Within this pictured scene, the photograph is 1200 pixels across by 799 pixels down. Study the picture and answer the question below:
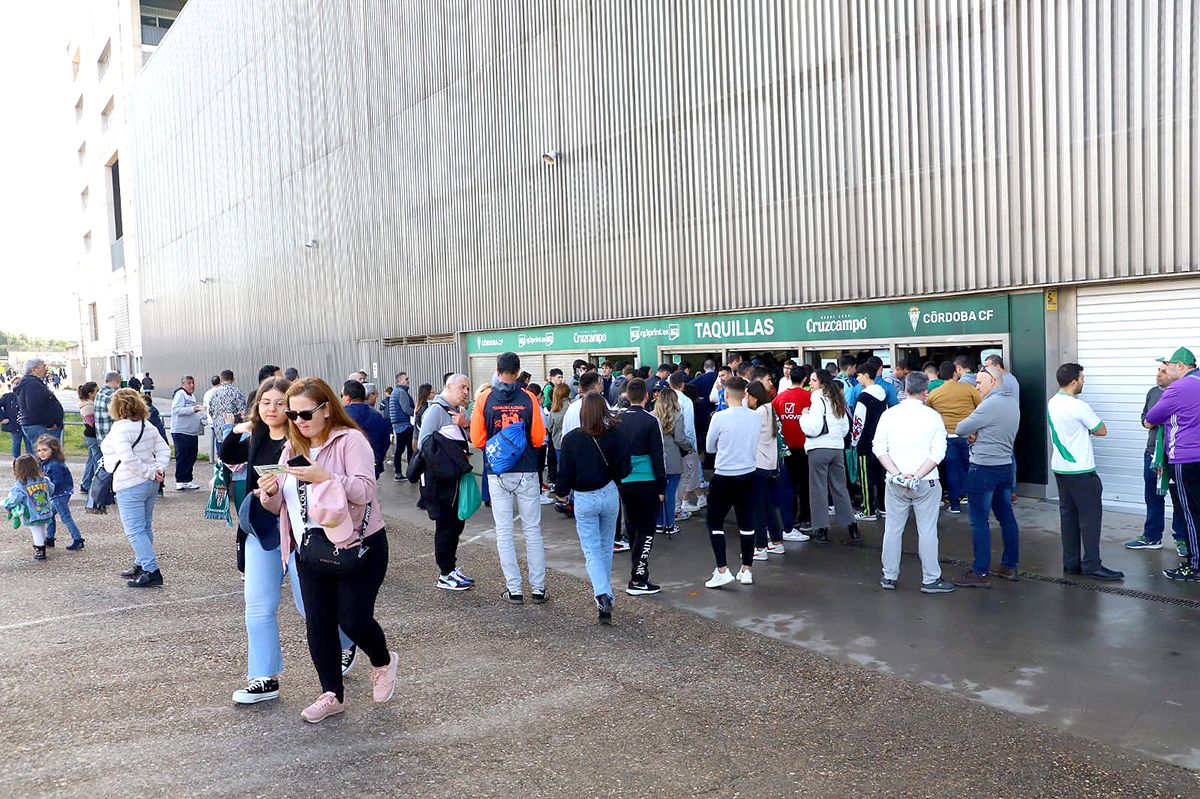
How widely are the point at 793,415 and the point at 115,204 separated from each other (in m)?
61.0

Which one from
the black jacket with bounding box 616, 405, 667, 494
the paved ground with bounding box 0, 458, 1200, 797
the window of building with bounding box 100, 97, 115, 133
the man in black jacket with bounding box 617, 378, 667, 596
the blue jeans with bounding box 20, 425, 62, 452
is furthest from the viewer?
the window of building with bounding box 100, 97, 115, 133

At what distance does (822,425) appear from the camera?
30.7ft

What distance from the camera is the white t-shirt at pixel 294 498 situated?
16.0ft

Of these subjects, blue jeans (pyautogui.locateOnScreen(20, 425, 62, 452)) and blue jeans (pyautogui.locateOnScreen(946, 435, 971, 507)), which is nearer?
blue jeans (pyautogui.locateOnScreen(946, 435, 971, 507))

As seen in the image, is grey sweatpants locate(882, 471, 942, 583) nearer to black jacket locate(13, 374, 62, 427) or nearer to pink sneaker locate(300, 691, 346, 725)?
pink sneaker locate(300, 691, 346, 725)

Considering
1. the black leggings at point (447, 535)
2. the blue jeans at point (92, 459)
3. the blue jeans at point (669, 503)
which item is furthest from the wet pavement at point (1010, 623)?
the blue jeans at point (92, 459)

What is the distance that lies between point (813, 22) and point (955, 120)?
2908 mm

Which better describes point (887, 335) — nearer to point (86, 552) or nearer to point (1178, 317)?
point (1178, 317)

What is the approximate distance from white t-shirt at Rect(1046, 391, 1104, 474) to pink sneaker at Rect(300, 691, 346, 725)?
19.1 ft

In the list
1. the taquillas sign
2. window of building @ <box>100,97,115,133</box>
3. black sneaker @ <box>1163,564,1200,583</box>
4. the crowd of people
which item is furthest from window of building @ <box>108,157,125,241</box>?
black sneaker @ <box>1163,564,1200,583</box>

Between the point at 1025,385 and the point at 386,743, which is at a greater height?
the point at 1025,385

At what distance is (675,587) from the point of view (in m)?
8.02

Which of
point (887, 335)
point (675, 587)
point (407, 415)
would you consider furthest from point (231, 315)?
point (675, 587)

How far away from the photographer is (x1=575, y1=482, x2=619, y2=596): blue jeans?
278 inches
